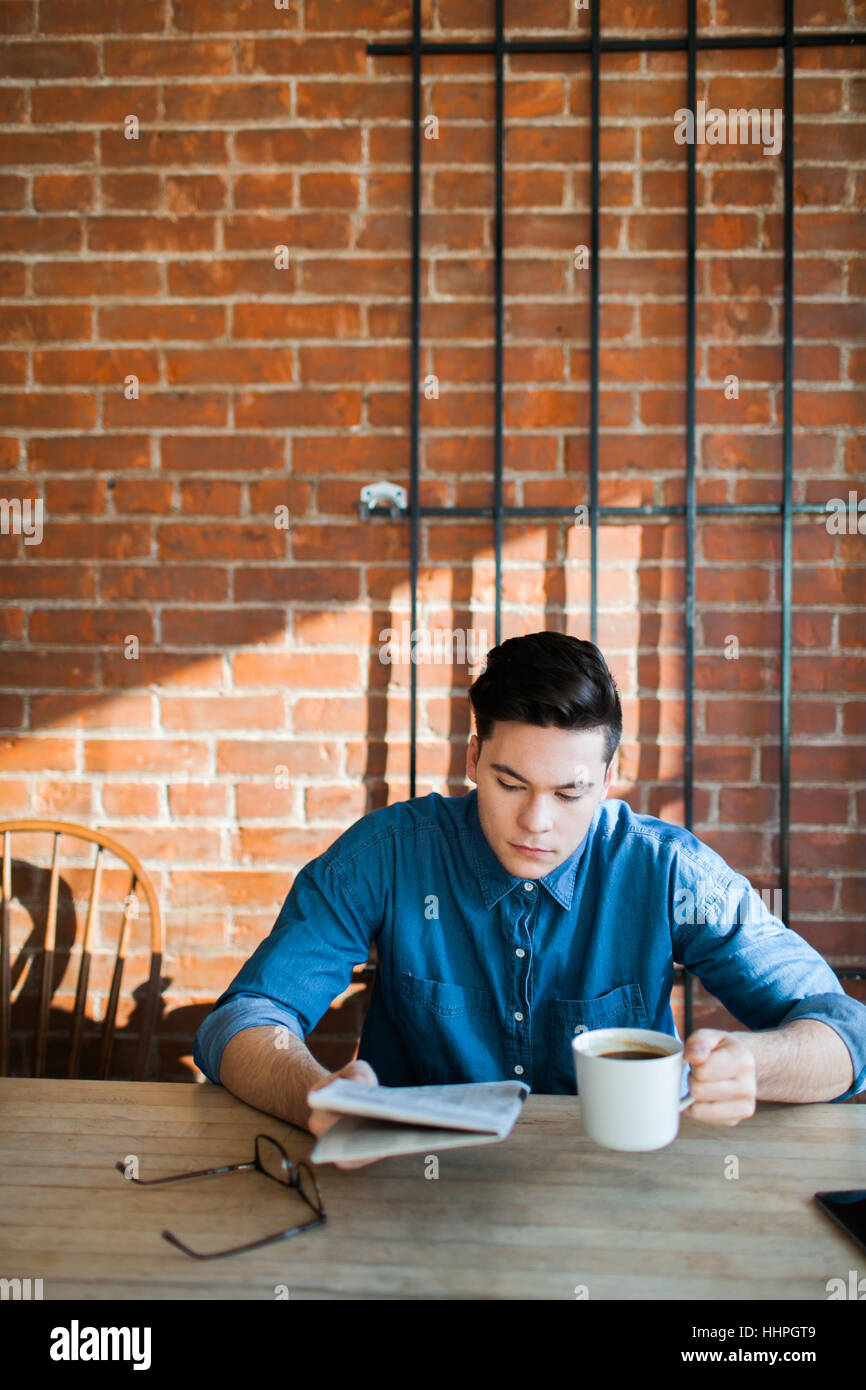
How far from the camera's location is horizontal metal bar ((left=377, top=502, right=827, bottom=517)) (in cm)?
198

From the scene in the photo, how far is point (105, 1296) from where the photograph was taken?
31.0 inches

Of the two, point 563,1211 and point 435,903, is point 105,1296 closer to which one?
point 563,1211

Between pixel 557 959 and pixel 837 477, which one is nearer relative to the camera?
pixel 557 959

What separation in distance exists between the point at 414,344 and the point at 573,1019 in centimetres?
134

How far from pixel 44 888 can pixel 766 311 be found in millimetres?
1911

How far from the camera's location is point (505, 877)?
135cm

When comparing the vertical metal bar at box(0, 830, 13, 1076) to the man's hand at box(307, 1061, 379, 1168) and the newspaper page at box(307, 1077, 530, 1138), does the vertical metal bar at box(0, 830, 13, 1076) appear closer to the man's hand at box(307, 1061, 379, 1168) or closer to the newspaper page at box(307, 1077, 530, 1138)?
the man's hand at box(307, 1061, 379, 1168)

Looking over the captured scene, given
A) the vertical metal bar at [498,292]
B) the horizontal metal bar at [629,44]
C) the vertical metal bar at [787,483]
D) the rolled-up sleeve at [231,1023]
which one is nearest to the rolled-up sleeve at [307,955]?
the rolled-up sleeve at [231,1023]

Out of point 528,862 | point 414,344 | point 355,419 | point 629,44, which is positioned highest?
point 629,44

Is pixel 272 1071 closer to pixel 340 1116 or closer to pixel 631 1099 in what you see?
pixel 340 1116

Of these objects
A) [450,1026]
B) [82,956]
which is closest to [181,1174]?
[450,1026]

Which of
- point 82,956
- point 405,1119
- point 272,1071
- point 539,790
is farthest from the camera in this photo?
point 82,956
